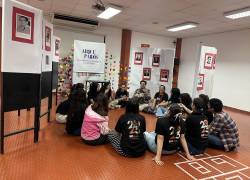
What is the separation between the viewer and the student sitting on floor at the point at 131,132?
2.89 metres

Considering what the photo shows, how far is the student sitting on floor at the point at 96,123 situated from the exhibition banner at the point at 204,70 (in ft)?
8.88

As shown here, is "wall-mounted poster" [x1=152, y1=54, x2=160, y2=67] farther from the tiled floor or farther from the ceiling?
the tiled floor

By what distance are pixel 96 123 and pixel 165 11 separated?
13.9 feet

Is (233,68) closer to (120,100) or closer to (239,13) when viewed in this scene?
(239,13)

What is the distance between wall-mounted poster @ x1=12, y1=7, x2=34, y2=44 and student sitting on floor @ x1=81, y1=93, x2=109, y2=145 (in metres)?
1.35

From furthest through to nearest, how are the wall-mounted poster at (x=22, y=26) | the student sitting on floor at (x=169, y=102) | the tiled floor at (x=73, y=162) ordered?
the student sitting on floor at (x=169, y=102)
the wall-mounted poster at (x=22, y=26)
the tiled floor at (x=73, y=162)

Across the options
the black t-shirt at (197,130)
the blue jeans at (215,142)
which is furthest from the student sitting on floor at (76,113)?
the blue jeans at (215,142)

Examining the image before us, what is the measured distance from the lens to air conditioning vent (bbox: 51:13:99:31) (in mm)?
7367

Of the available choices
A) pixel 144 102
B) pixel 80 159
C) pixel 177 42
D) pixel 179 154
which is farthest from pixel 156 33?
pixel 80 159

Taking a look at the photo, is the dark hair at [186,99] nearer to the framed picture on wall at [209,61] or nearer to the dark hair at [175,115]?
the dark hair at [175,115]

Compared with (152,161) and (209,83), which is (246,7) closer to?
(209,83)

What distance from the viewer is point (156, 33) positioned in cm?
975

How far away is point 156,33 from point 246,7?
502cm

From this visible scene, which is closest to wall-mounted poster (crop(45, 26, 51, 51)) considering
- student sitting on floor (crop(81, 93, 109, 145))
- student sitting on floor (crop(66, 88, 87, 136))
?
student sitting on floor (crop(66, 88, 87, 136))
